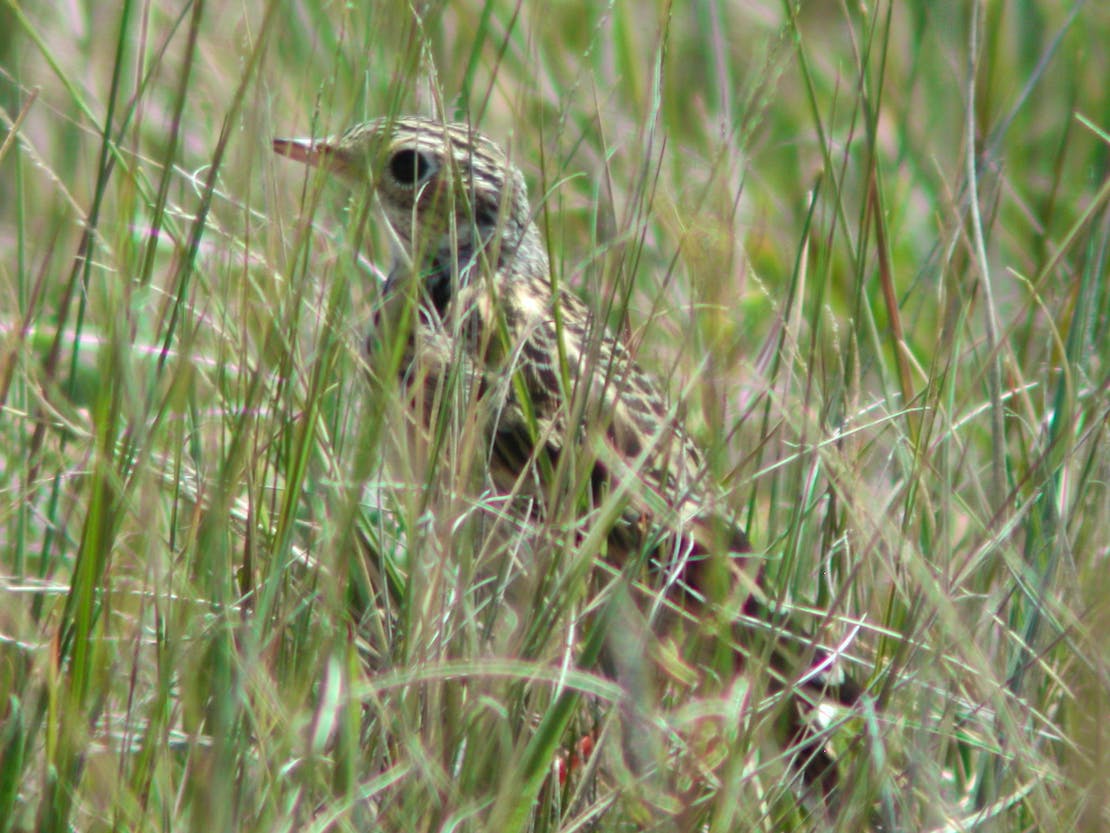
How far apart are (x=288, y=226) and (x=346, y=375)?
34 cm

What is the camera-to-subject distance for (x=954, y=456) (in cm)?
304

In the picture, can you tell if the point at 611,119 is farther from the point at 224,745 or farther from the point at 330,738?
the point at 224,745

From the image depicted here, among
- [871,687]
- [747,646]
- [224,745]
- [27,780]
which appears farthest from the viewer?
[747,646]

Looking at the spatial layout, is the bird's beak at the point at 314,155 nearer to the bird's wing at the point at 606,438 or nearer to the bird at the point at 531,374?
the bird at the point at 531,374

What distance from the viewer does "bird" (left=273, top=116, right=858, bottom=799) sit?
197cm

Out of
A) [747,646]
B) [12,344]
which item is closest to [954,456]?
[747,646]

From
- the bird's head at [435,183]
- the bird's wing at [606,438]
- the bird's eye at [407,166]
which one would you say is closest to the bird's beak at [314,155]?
the bird's head at [435,183]

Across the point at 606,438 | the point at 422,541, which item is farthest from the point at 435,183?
the point at 422,541

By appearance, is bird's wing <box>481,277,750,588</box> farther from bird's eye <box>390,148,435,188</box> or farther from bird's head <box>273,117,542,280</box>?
bird's eye <box>390,148,435,188</box>

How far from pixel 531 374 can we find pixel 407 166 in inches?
20.6

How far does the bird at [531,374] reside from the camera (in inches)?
77.6

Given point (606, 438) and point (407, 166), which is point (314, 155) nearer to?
point (407, 166)

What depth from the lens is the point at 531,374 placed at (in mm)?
2910

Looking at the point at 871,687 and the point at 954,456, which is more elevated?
the point at 954,456
